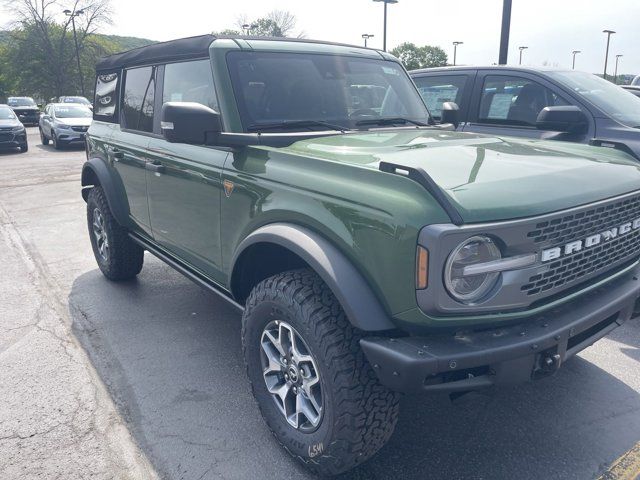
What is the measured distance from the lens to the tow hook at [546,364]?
2.10 meters

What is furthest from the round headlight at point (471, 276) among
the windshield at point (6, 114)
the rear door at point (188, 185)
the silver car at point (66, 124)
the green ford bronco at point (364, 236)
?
the windshield at point (6, 114)

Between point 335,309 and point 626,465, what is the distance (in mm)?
1604

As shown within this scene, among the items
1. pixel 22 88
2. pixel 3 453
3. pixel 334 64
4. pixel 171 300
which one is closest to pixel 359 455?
pixel 3 453

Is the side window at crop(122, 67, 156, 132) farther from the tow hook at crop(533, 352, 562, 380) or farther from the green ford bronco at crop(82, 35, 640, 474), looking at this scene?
the tow hook at crop(533, 352, 562, 380)

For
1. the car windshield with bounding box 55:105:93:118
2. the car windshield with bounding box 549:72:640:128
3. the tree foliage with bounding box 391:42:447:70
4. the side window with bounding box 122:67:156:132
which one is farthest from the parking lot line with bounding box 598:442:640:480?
the tree foliage with bounding box 391:42:447:70

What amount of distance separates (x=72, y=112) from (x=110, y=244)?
665 inches

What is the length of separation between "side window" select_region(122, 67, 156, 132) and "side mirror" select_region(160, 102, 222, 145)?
1.30 m

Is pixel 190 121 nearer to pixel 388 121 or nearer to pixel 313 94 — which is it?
pixel 313 94

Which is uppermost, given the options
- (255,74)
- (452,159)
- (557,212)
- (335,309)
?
(255,74)

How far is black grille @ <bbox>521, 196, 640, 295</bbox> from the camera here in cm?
212

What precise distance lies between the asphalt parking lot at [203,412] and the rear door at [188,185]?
2.35 feet

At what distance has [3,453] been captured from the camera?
2684 millimetres

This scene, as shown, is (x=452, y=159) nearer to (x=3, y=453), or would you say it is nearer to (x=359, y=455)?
(x=359, y=455)

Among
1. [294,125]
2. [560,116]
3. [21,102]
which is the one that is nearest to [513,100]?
[560,116]
